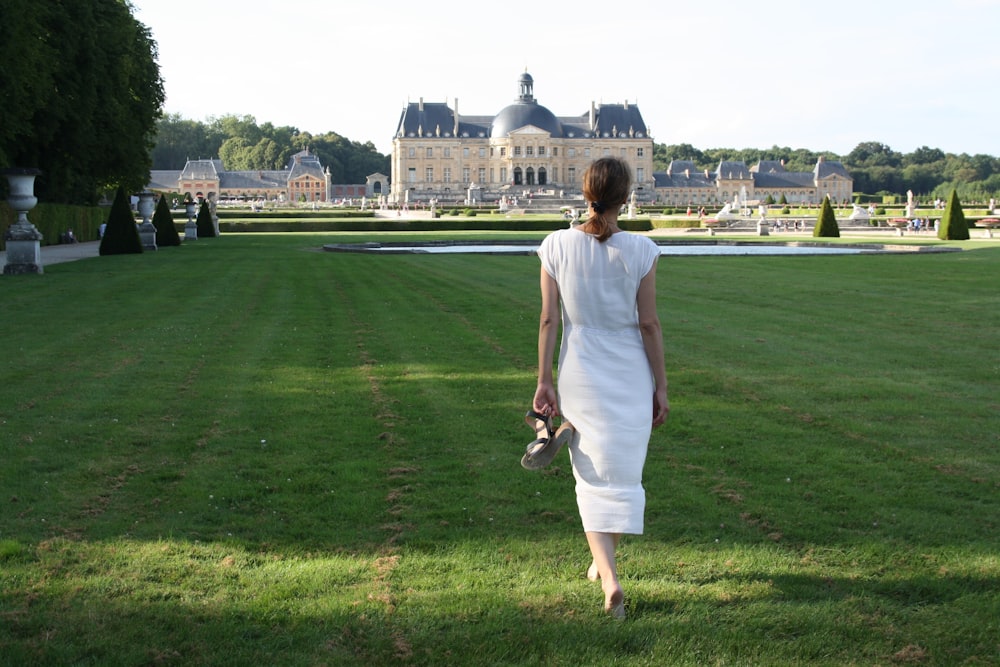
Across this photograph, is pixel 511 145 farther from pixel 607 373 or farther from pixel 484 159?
pixel 607 373

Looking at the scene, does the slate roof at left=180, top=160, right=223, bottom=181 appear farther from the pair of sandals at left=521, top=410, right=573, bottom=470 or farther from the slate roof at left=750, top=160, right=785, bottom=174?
the pair of sandals at left=521, top=410, right=573, bottom=470

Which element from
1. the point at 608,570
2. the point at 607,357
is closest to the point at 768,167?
the point at 607,357

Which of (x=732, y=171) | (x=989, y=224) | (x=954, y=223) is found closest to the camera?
(x=954, y=223)

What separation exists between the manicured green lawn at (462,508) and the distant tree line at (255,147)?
4249 inches

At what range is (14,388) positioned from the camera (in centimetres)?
638

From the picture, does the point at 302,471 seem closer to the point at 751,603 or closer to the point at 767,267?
Answer: the point at 751,603

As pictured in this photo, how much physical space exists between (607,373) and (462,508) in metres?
1.20

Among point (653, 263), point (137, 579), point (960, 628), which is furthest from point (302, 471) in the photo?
point (960, 628)

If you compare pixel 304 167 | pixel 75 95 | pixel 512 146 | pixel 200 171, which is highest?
pixel 512 146

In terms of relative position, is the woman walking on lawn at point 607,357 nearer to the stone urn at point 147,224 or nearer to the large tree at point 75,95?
the large tree at point 75,95

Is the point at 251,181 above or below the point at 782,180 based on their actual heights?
below

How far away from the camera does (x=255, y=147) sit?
114125 millimetres

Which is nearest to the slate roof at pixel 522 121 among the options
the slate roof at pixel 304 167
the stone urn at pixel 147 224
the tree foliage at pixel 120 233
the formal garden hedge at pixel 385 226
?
the slate roof at pixel 304 167

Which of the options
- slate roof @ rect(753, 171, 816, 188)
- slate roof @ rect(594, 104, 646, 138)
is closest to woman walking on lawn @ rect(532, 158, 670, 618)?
slate roof @ rect(594, 104, 646, 138)
